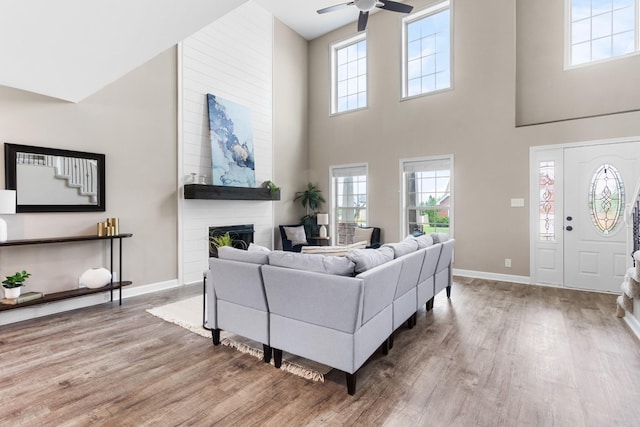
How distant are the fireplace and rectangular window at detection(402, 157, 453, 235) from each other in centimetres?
310

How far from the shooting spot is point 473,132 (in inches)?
217

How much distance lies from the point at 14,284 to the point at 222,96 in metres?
3.99

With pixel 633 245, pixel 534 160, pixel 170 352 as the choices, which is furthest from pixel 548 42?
pixel 170 352

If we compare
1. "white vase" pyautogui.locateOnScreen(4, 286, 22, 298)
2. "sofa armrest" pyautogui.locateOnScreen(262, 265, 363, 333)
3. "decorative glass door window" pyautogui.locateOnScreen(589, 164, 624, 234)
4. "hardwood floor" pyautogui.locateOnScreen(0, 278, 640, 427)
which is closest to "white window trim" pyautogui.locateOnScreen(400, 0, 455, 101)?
"decorative glass door window" pyautogui.locateOnScreen(589, 164, 624, 234)

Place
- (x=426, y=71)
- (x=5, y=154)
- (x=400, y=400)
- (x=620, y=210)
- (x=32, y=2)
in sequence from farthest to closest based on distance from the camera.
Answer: (x=426, y=71), (x=620, y=210), (x=5, y=154), (x=400, y=400), (x=32, y=2)

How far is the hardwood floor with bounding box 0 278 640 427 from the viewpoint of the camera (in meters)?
1.92

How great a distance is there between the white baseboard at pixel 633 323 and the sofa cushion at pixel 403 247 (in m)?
2.15

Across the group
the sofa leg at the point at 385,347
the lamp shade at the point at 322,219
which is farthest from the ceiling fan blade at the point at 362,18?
the sofa leg at the point at 385,347

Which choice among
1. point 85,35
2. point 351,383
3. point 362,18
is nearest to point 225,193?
point 85,35

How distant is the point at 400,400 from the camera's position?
81.5 inches

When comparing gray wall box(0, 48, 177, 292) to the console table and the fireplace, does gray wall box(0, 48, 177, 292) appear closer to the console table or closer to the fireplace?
the console table

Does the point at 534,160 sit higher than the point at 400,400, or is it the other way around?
the point at 534,160

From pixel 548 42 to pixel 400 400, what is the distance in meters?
5.76

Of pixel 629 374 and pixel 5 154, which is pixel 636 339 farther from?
pixel 5 154
